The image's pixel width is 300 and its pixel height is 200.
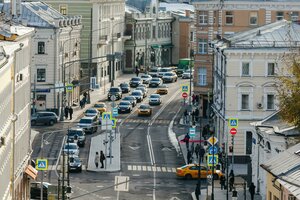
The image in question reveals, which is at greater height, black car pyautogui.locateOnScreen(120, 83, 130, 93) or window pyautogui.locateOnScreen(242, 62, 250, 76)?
window pyautogui.locateOnScreen(242, 62, 250, 76)

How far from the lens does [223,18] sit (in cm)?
12675

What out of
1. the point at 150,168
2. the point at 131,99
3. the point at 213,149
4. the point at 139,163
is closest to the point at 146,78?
the point at 131,99

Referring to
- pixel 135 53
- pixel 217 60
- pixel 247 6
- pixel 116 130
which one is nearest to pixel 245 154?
pixel 217 60

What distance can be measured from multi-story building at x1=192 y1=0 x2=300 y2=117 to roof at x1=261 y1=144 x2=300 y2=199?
6832 centimetres

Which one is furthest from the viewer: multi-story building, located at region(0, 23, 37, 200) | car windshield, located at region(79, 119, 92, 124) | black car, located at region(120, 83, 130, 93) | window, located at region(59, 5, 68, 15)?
window, located at region(59, 5, 68, 15)

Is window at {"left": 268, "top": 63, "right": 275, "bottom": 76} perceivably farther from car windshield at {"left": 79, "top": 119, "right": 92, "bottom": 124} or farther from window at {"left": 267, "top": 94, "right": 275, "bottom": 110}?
car windshield at {"left": 79, "top": 119, "right": 92, "bottom": 124}

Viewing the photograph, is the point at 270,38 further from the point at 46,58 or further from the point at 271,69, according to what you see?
the point at 46,58

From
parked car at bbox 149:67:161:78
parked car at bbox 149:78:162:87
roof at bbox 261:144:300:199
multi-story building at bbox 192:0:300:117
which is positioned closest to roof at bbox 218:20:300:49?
multi-story building at bbox 192:0:300:117

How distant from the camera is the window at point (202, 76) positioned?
12506 cm

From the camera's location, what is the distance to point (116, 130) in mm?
114250

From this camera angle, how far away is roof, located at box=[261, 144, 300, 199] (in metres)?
48.6

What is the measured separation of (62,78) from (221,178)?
1738 inches

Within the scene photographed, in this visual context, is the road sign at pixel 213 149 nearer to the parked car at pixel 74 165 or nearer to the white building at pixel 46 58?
the parked car at pixel 74 165

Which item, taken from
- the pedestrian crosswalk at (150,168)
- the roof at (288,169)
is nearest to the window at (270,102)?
the pedestrian crosswalk at (150,168)
